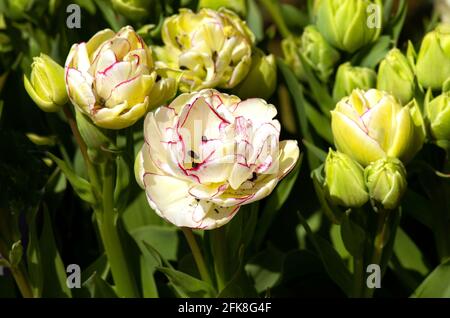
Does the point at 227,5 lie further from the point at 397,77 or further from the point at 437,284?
the point at 437,284

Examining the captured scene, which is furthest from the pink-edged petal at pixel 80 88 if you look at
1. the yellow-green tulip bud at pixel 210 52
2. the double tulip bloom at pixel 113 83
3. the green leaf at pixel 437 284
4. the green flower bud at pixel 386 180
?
the green leaf at pixel 437 284

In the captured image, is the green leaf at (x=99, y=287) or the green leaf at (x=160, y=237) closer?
the green leaf at (x=99, y=287)

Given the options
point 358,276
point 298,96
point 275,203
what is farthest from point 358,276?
point 298,96

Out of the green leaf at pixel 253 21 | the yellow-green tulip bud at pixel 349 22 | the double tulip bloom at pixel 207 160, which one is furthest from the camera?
the green leaf at pixel 253 21

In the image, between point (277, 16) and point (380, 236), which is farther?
point (277, 16)

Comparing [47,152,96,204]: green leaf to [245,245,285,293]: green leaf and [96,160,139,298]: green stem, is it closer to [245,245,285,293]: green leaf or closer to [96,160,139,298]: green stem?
[96,160,139,298]: green stem

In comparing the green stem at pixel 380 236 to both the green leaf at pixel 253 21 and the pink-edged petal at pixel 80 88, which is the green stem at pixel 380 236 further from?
the green leaf at pixel 253 21
